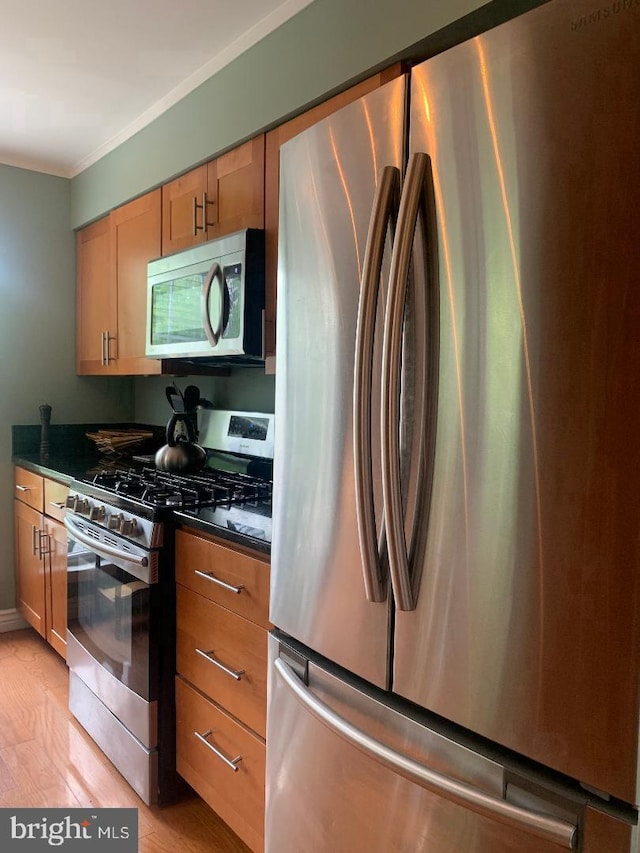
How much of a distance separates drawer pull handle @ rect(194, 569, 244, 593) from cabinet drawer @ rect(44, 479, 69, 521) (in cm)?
108

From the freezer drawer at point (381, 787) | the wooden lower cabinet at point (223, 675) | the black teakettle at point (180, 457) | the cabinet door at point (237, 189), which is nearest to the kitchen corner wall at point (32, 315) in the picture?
the black teakettle at point (180, 457)

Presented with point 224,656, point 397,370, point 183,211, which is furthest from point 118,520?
point 397,370

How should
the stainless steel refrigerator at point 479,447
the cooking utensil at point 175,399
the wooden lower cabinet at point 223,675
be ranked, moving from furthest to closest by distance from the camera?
the cooking utensil at point 175,399 → the wooden lower cabinet at point 223,675 → the stainless steel refrigerator at point 479,447

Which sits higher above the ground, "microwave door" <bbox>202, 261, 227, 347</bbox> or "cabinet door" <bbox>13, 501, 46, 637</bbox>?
"microwave door" <bbox>202, 261, 227, 347</bbox>

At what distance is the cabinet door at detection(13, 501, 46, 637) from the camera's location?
2.85 meters

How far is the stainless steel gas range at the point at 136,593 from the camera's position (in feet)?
5.98

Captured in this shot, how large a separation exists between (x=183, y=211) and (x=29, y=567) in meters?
1.89

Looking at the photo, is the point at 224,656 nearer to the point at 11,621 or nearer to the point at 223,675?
the point at 223,675

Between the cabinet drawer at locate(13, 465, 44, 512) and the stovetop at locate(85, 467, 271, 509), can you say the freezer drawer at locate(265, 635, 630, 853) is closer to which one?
the stovetop at locate(85, 467, 271, 509)

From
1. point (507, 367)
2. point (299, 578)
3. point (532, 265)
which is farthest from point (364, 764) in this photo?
point (532, 265)

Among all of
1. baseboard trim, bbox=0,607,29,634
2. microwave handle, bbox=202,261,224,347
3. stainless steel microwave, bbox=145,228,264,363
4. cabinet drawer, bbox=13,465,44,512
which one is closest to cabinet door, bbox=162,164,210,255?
stainless steel microwave, bbox=145,228,264,363

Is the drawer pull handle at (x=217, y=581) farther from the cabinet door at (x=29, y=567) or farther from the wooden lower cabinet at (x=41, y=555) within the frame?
the cabinet door at (x=29, y=567)

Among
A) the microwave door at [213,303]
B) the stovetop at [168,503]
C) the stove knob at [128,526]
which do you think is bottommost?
the stove knob at [128,526]

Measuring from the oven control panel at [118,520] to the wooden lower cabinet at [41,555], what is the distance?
335 mm
